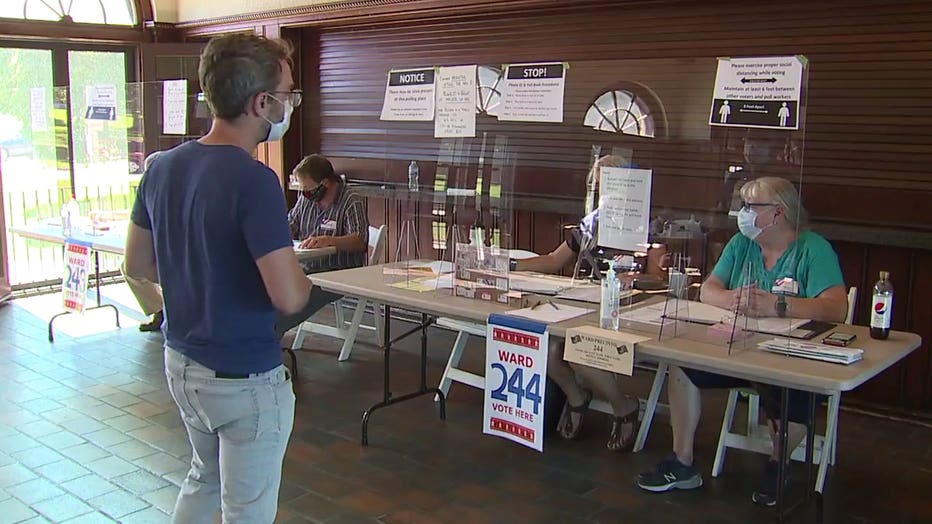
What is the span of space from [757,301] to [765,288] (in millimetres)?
215

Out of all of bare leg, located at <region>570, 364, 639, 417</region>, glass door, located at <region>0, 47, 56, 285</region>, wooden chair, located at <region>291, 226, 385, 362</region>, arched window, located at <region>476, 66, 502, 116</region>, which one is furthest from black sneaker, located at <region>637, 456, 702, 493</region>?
glass door, located at <region>0, 47, 56, 285</region>

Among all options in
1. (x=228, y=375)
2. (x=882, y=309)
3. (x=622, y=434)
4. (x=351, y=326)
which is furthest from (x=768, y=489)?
(x=351, y=326)

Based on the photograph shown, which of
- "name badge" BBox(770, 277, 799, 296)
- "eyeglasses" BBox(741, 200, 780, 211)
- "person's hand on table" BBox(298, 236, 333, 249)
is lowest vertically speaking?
"person's hand on table" BBox(298, 236, 333, 249)

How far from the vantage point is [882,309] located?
2734 millimetres

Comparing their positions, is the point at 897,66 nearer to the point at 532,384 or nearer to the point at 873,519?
the point at 873,519

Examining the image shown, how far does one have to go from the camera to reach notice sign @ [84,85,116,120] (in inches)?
234

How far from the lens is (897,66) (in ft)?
12.8

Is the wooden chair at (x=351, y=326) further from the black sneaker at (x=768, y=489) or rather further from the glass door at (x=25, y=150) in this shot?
the glass door at (x=25, y=150)

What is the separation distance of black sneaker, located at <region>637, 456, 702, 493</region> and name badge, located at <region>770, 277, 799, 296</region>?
738 millimetres

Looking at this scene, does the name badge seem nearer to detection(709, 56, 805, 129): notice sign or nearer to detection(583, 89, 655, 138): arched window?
detection(709, 56, 805, 129): notice sign

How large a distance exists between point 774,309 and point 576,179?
5.20 feet

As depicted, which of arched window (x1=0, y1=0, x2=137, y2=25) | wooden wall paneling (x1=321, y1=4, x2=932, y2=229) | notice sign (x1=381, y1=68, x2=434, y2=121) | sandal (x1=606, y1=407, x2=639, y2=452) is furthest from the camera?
arched window (x1=0, y1=0, x2=137, y2=25)

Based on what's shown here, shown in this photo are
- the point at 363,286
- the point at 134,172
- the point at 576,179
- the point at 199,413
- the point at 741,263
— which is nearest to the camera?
the point at 199,413

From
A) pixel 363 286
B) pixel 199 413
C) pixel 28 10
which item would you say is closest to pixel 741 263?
pixel 363 286
